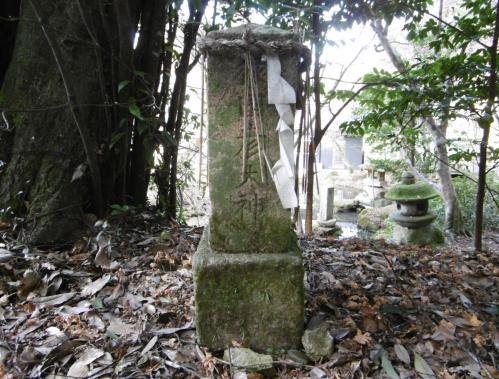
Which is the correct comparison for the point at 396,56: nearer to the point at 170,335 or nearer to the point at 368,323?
the point at 368,323

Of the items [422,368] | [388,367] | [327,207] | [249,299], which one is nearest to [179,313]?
[249,299]

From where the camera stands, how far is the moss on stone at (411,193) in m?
5.91

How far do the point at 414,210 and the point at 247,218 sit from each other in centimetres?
527

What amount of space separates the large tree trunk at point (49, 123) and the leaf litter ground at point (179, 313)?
0.80 ft

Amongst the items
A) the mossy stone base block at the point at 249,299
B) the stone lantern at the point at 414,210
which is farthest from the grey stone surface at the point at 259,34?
the stone lantern at the point at 414,210

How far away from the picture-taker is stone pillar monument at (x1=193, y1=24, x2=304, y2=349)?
1565 mm

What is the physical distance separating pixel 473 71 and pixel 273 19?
156cm

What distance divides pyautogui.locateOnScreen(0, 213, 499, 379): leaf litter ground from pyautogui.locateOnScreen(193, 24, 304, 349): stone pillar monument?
15cm

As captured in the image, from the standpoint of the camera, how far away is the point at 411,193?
5.96 metres

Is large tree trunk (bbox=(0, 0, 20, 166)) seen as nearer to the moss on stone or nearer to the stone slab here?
the stone slab

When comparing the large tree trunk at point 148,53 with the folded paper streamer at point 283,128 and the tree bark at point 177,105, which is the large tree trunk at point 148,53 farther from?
the folded paper streamer at point 283,128

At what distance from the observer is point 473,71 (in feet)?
8.45

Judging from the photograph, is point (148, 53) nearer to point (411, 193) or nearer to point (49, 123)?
point (49, 123)

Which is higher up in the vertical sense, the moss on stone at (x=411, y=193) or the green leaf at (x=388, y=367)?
the moss on stone at (x=411, y=193)
